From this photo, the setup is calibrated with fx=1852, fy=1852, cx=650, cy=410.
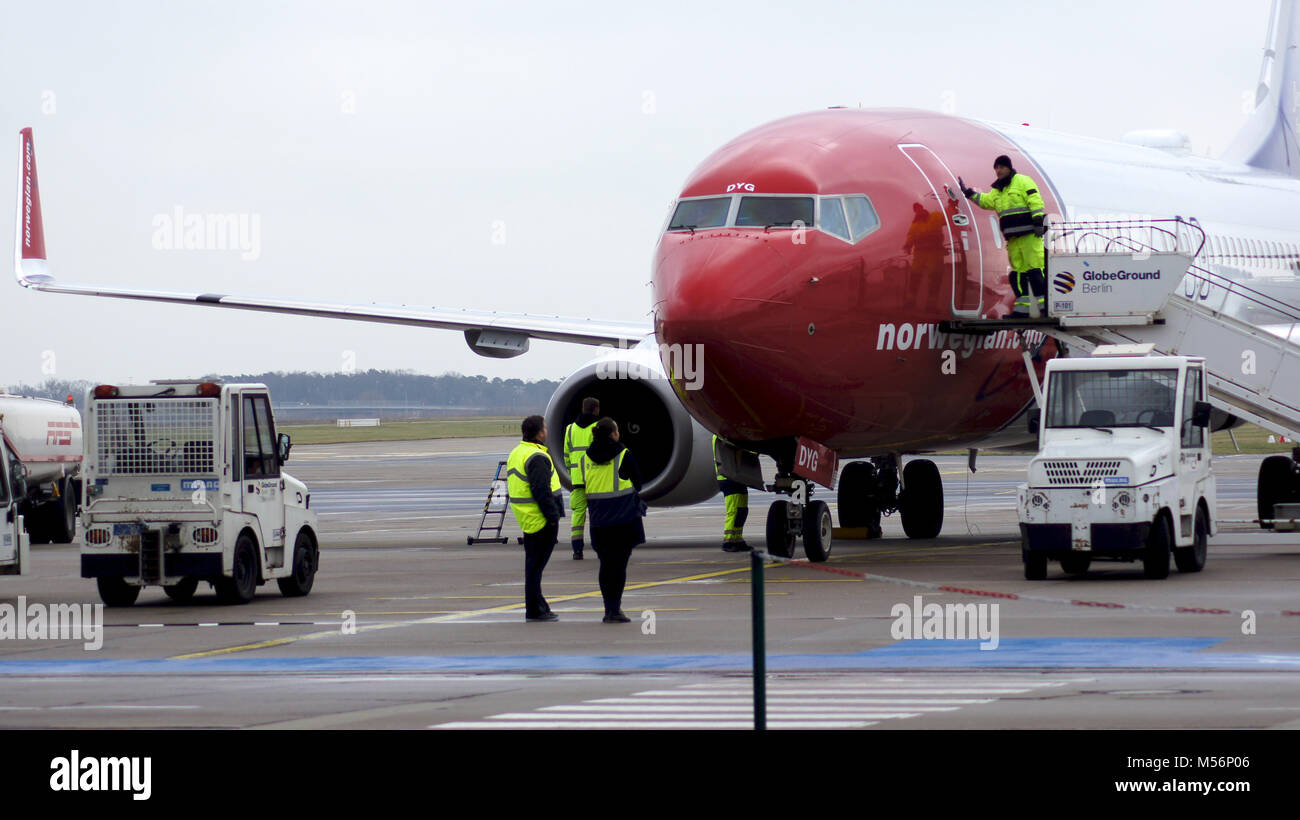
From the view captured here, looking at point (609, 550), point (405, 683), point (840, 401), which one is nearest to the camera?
point (405, 683)

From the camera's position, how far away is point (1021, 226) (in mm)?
19469

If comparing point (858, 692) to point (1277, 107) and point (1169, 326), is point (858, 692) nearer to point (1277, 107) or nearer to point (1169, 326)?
point (1169, 326)

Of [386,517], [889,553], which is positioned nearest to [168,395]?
[889,553]

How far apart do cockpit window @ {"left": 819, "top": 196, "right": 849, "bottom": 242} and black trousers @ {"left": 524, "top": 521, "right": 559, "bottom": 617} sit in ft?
14.1

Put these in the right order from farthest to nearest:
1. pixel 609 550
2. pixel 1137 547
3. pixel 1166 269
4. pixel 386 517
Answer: pixel 386 517, pixel 1166 269, pixel 1137 547, pixel 609 550

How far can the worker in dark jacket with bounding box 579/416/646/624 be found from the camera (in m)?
15.2

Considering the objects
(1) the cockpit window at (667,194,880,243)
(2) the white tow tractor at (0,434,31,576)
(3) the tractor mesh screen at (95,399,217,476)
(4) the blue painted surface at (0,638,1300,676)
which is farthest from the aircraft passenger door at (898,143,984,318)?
(2) the white tow tractor at (0,434,31,576)

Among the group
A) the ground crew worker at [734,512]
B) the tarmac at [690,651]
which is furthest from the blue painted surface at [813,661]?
the ground crew worker at [734,512]

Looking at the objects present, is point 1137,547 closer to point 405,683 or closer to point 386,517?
point 405,683

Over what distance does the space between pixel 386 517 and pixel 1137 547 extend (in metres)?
18.9

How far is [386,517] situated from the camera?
33219 mm

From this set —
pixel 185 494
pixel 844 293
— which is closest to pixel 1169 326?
pixel 844 293

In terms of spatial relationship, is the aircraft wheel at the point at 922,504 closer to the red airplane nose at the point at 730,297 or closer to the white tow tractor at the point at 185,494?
the red airplane nose at the point at 730,297

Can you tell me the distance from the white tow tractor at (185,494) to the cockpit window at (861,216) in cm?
589
